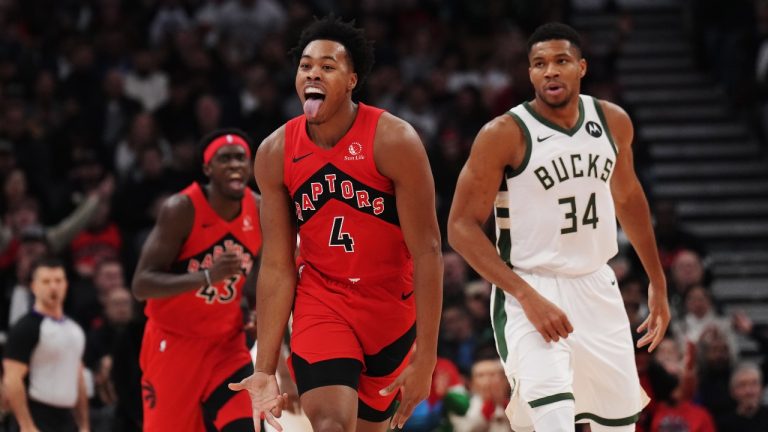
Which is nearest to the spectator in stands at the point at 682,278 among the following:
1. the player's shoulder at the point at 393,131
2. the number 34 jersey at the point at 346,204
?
the number 34 jersey at the point at 346,204

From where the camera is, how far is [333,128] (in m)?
5.45

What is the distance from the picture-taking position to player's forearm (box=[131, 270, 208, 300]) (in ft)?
21.8

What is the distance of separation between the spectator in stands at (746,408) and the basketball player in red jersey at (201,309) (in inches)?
170

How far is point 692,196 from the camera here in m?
13.5

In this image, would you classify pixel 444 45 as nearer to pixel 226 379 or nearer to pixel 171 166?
pixel 171 166

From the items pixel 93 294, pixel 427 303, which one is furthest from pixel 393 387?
pixel 93 294

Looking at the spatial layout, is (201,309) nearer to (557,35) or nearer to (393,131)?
(393,131)

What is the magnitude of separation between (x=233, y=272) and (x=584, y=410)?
196 cm

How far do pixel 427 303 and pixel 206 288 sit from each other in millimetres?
2025

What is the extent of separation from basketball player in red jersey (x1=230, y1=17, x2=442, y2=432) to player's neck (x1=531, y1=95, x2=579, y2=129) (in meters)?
0.79

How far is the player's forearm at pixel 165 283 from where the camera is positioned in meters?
6.65

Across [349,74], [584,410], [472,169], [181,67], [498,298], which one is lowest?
[584,410]

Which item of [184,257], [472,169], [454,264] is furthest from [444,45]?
[472,169]

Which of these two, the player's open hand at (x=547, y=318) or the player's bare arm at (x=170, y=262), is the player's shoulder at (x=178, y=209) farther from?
the player's open hand at (x=547, y=318)
